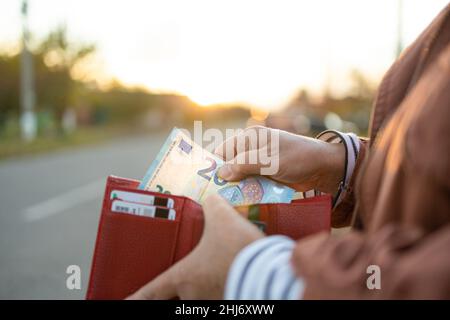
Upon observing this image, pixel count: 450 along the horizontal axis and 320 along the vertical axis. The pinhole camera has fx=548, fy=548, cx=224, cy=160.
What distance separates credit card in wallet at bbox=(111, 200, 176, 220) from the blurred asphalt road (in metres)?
3.13

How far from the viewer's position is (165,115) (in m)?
46.0

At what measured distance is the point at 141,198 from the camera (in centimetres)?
129

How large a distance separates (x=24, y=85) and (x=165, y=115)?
2351 centimetres

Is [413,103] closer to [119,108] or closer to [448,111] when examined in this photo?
[448,111]

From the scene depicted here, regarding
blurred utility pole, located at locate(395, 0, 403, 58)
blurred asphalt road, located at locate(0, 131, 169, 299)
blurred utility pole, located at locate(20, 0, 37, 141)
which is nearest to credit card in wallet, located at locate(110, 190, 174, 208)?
blurred asphalt road, located at locate(0, 131, 169, 299)

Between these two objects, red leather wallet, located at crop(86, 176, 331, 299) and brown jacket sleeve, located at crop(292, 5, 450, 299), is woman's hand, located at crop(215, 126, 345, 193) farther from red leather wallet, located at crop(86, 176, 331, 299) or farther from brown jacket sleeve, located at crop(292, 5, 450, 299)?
Answer: brown jacket sleeve, located at crop(292, 5, 450, 299)

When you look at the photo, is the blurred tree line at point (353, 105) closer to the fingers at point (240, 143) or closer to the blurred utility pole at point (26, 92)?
the blurred utility pole at point (26, 92)

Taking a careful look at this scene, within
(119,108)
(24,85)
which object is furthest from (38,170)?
(119,108)

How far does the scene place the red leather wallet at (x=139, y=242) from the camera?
4.12ft

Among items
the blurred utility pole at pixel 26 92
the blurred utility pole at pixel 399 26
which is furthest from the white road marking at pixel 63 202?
the blurred utility pole at pixel 26 92

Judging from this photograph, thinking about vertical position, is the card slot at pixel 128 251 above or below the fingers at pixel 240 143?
below

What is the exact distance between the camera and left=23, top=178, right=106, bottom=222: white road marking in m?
7.29

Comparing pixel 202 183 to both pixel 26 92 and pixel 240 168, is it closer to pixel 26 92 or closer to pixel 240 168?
pixel 240 168

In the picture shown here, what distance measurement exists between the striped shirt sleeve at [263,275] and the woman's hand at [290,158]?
21.9 inches
